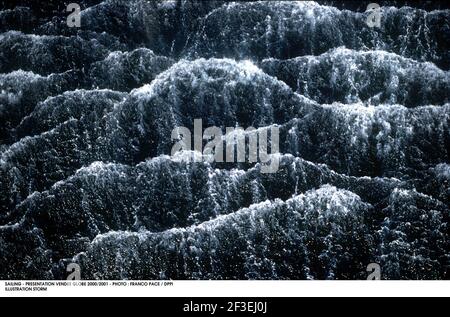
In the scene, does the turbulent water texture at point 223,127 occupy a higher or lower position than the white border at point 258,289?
higher

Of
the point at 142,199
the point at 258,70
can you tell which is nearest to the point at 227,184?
the point at 142,199

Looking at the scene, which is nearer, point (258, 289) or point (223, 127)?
point (258, 289)

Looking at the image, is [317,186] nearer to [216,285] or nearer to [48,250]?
[216,285]

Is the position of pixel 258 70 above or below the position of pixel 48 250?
above

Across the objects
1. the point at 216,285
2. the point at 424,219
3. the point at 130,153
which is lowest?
Answer: the point at 216,285

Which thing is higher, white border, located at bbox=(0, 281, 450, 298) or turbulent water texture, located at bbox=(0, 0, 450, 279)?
turbulent water texture, located at bbox=(0, 0, 450, 279)

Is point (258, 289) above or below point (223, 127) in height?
below

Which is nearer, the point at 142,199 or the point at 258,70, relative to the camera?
the point at 142,199

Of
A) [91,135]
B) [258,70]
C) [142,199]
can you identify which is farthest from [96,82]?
[258,70]
